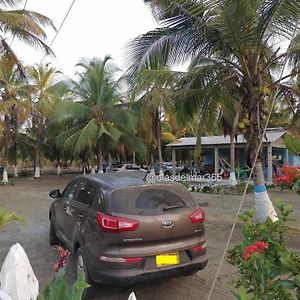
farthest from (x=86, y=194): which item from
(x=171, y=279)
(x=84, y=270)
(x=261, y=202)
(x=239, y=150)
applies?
(x=239, y=150)

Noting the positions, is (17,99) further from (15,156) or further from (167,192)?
(167,192)

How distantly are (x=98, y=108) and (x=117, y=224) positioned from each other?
71.9ft

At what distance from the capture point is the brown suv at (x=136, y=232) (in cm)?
433

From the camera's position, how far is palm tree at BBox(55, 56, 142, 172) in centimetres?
2505

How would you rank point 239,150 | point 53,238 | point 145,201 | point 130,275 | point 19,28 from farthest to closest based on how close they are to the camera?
point 239,150 < point 19,28 < point 53,238 < point 145,201 < point 130,275

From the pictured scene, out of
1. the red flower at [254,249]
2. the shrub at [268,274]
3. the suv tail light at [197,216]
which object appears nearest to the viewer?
the shrub at [268,274]

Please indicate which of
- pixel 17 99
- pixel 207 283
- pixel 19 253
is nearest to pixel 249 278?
pixel 19 253

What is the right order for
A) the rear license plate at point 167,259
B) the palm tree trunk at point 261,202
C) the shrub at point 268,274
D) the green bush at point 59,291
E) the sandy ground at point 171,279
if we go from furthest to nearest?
1. the palm tree trunk at point 261,202
2. the sandy ground at point 171,279
3. the rear license plate at point 167,259
4. the green bush at point 59,291
5. the shrub at point 268,274

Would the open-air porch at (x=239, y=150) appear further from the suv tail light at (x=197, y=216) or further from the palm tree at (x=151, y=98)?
the suv tail light at (x=197, y=216)

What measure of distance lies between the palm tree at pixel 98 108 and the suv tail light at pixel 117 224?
20470mm

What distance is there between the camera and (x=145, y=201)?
15.3ft

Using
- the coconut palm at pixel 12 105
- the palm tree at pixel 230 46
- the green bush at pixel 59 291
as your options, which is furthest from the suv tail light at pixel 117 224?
the coconut palm at pixel 12 105

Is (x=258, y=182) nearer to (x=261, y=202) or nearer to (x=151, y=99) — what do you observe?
(x=261, y=202)

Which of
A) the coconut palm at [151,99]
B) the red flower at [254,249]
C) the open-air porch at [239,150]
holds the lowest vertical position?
the red flower at [254,249]
